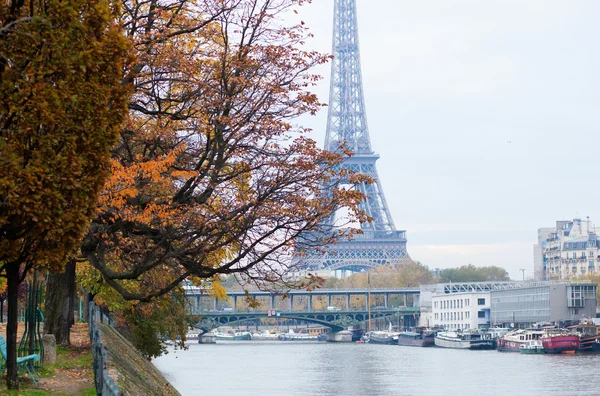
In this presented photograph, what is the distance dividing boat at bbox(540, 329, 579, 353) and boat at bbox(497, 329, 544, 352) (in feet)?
13.6

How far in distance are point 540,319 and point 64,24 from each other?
129696 millimetres

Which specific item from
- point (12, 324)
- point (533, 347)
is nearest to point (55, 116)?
point (12, 324)

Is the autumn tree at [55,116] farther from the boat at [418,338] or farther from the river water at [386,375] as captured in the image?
the boat at [418,338]

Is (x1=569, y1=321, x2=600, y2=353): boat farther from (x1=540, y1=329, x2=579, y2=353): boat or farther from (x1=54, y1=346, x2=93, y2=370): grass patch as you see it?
(x1=54, y1=346, x2=93, y2=370): grass patch

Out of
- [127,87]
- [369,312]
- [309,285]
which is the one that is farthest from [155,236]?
[369,312]

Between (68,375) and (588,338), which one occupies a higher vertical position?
(68,375)

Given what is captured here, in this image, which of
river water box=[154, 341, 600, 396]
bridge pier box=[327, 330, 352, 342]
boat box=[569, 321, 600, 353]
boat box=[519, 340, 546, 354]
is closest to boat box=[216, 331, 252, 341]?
bridge pier box=[327, 330, 352, 342]

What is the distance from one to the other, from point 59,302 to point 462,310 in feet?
445

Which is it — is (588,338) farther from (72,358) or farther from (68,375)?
(68,375)

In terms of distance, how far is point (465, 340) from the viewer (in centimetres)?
12862

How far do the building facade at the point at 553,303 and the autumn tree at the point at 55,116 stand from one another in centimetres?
12323

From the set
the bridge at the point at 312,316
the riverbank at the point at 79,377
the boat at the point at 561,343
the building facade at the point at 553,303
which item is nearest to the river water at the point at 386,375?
the boat at the point at 561,343

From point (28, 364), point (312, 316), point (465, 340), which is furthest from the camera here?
point (312, 316)

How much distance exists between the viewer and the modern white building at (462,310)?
15825cm
